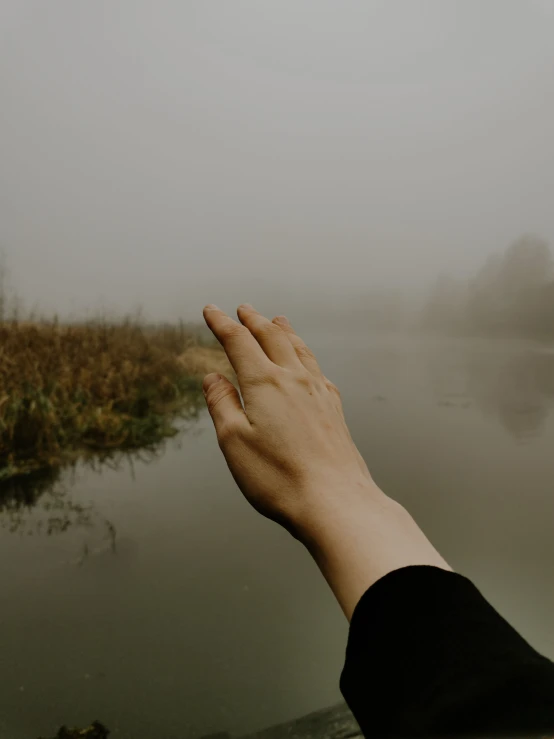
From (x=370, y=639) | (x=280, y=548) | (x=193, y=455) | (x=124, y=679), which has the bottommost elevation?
(x=124, y=679)

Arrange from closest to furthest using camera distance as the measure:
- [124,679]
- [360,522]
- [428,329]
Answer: [360,522] < [124,679] < [428,329]

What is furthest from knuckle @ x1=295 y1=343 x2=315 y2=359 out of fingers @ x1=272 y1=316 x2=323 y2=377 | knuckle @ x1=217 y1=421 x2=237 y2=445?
knuckle @ x1=217 y1=421 x2=237 y2=445

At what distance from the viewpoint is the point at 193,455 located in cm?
101

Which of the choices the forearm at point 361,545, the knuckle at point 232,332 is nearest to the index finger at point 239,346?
the knuckle at point 232,332

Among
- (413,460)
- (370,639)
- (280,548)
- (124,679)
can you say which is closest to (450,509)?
(413,460)

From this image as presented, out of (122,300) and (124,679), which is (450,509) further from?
(122,300)

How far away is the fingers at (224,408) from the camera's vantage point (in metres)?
0.39

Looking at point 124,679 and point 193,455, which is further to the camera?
point 193,455

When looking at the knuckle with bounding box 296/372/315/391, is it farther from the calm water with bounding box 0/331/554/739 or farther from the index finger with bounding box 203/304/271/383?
the calm water with bounding box 0/331/554/739

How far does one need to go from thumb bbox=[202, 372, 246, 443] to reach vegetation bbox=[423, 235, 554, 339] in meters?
0.88

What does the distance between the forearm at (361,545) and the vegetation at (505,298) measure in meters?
0.93

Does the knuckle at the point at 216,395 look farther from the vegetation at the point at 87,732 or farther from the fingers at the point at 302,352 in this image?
the vegetation at the point at 87,732

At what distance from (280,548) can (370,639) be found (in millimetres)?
737

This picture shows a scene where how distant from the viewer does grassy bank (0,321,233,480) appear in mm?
854
